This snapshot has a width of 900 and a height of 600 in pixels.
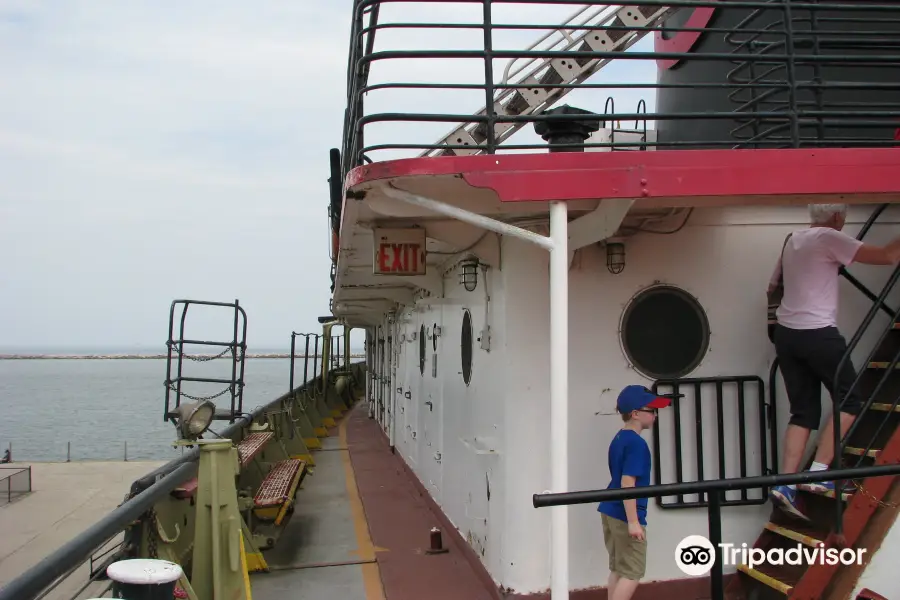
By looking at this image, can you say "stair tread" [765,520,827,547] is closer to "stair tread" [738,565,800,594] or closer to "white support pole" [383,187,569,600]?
"stair tread" [738,565,800,594]

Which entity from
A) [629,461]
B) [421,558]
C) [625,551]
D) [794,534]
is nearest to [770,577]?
[794,534]

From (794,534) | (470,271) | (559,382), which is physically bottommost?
(794,534)

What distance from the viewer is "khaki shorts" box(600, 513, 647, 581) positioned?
3.94m

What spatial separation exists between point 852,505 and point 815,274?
1308 millimetres

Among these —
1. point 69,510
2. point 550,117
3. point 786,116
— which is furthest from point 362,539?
point 69,510

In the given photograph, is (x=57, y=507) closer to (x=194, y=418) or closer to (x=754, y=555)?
(x=194, y=418)

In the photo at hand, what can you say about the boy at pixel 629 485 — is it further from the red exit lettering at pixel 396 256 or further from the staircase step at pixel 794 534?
the red exit lettering at pixel 396 256

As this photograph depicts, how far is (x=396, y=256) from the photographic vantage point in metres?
5.13

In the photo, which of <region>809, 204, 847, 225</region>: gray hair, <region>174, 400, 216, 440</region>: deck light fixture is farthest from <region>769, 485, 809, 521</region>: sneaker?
<region>174, 400, 216, 440</region>: deck light fixture

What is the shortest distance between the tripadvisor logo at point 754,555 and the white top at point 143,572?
108 inches

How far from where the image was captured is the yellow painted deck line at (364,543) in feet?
18.1

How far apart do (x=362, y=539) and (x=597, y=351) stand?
3313 millimetres

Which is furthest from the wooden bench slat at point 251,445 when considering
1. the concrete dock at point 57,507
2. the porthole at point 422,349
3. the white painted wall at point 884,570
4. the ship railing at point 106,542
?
the concrete dock at point 57,507

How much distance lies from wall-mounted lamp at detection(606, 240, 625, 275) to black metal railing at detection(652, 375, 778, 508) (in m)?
0.79
